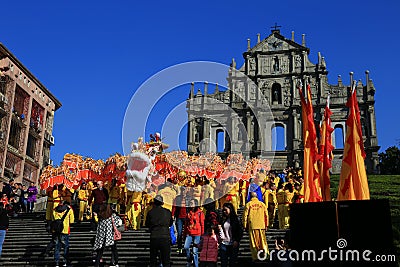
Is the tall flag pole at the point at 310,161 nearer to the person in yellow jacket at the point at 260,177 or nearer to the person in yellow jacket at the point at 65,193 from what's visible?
the person in yellow jacket at the point at 260,177

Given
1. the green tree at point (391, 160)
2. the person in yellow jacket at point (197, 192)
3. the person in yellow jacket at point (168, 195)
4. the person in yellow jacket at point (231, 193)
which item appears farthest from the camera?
the green tree at point (391, 160)

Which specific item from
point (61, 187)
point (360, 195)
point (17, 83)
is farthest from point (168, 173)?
point (17, 83)

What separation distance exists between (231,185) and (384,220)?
406 inches

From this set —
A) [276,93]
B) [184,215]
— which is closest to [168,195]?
[184,215]

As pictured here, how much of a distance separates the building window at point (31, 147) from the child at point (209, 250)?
34741 millimetres

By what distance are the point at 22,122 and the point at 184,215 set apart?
100ft

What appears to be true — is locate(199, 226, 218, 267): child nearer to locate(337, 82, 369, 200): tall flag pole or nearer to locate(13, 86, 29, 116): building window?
locate(337, 82, 369, 200): tall flag pole

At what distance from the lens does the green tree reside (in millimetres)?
50188

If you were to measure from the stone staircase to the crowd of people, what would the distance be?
0.38 metres

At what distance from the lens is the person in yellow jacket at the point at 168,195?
12352 millimetres

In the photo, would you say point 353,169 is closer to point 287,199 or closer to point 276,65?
point 287,199

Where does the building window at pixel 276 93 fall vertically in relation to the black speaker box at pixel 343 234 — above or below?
above

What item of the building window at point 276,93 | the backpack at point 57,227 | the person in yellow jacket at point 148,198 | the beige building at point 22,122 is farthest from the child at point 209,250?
the building window at point 276,93

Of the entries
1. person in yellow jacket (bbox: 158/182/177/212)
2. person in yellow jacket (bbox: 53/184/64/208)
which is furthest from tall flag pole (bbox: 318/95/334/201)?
person in yellow jacket (bbox: 53/184/64/208)
